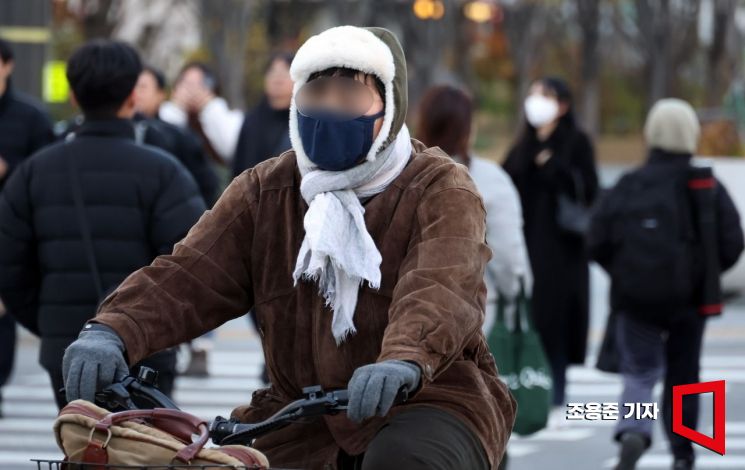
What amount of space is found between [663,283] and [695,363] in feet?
1.64

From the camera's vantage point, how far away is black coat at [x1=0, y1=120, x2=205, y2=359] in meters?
5.94

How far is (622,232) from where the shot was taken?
25.8ft

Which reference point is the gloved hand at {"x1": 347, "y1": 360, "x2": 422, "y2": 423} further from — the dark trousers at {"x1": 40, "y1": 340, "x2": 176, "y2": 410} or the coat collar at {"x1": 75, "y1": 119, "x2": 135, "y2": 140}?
the coat collar at {"x1": 75, "y1": 119, "x2": 135, "y2": 140}

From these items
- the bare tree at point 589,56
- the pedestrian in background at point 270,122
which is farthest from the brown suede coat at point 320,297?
the bare tree at point 589,56

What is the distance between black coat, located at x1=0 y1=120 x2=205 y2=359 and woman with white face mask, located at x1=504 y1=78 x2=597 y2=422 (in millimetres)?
3909

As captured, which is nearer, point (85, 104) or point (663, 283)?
point (85, 104)

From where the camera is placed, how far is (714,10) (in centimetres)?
4106

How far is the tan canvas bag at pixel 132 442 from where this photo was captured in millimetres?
3047

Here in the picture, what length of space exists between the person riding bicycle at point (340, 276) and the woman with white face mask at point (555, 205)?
18.8ft

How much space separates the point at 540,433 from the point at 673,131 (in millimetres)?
2190

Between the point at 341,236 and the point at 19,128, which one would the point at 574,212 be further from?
the point at 341,236

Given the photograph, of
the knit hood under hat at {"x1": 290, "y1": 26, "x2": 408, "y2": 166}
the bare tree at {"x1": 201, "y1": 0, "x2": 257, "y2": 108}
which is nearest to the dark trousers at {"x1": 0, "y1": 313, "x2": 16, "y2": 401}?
the knit hood under hat at {"x1": 290, "y1": 26, "x2": 408, "y2": 166}

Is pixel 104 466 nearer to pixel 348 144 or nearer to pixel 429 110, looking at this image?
pixel 348 144

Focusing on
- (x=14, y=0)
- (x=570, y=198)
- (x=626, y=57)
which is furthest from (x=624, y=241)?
(x=626, y=57)
